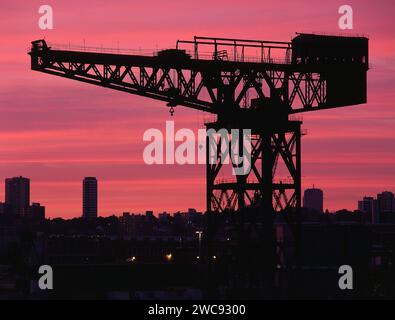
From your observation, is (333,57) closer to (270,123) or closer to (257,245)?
(270,123)

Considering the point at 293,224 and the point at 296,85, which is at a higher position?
the point at 296,85

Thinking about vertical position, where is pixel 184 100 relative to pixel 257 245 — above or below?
above

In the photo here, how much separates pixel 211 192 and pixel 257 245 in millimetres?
5562

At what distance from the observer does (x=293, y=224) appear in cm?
11200

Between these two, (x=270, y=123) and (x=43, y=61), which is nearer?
(x=43, y=61)

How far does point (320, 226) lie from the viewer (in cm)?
16388
